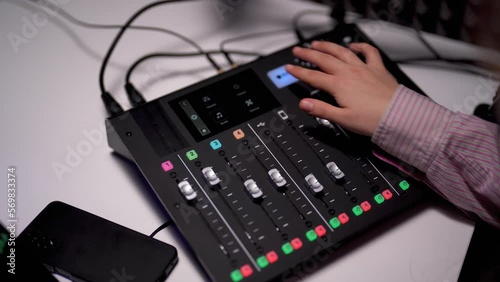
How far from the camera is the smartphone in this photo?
575 millimetres

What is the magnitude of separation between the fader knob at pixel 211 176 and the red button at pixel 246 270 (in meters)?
0.11

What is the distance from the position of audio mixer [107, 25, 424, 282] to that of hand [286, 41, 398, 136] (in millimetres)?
27

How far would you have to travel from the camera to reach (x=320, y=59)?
721mm

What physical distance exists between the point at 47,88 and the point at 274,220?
0.42m

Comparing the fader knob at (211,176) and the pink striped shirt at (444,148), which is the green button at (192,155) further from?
the pink striped shirt at (444,148)

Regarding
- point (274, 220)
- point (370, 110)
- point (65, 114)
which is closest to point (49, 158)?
point (65, 114)

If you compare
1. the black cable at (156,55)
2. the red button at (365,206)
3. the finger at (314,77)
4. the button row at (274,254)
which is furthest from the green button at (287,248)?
the black cable at (156,55)

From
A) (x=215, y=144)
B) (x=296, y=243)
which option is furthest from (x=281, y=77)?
(x=296, y=243)

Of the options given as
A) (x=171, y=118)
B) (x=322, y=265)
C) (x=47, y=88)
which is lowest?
(x=322, y=265)

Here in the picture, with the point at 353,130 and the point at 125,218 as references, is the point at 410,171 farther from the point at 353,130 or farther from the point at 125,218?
the point at 125,218

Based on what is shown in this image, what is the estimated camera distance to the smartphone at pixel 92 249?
575 millimetres

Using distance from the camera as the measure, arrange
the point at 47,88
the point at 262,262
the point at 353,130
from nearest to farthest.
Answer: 1. the point at 262,262
2. the point at 353,130
3. the point at 47,88

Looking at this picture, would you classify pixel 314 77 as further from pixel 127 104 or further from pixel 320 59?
pixel 127 104

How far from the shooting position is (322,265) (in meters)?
0.61
